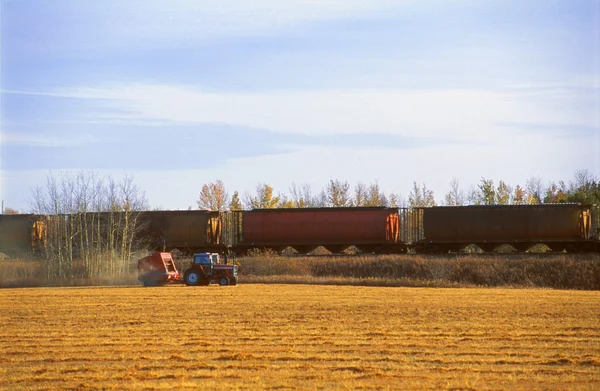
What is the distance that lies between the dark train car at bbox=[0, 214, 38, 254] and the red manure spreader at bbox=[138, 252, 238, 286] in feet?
48.2

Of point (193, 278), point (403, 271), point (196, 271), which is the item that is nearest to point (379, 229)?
point (403, 271)

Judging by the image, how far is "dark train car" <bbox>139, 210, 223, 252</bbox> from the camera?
45812 millimetres

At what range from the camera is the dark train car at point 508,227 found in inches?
1768

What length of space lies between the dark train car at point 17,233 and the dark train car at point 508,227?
76.8ft

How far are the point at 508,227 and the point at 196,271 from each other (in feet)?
64.4

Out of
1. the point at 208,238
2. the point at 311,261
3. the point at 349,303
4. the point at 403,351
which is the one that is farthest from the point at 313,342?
the point at 208,238

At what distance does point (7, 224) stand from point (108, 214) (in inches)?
258

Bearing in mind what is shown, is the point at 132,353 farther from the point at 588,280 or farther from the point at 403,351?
the point at 588,280

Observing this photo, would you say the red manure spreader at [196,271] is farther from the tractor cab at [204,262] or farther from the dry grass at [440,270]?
the dry grass at [440,270]

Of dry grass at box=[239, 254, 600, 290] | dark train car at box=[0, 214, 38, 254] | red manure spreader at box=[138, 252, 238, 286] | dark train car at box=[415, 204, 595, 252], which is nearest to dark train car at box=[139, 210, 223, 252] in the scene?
dry grass at box=[239, 254, 600, 290]

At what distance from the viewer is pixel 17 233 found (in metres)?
48.0

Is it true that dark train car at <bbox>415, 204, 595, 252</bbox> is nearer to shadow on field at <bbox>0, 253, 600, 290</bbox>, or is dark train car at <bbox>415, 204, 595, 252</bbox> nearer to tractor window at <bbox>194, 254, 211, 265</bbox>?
shadow on field at <bbox>0, 253, 600, 290</bbox>

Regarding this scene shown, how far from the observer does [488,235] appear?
1805 inches

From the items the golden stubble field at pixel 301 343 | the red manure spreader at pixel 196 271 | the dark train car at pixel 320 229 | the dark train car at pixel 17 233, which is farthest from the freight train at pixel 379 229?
the golden stubble field at pixel 301 343
